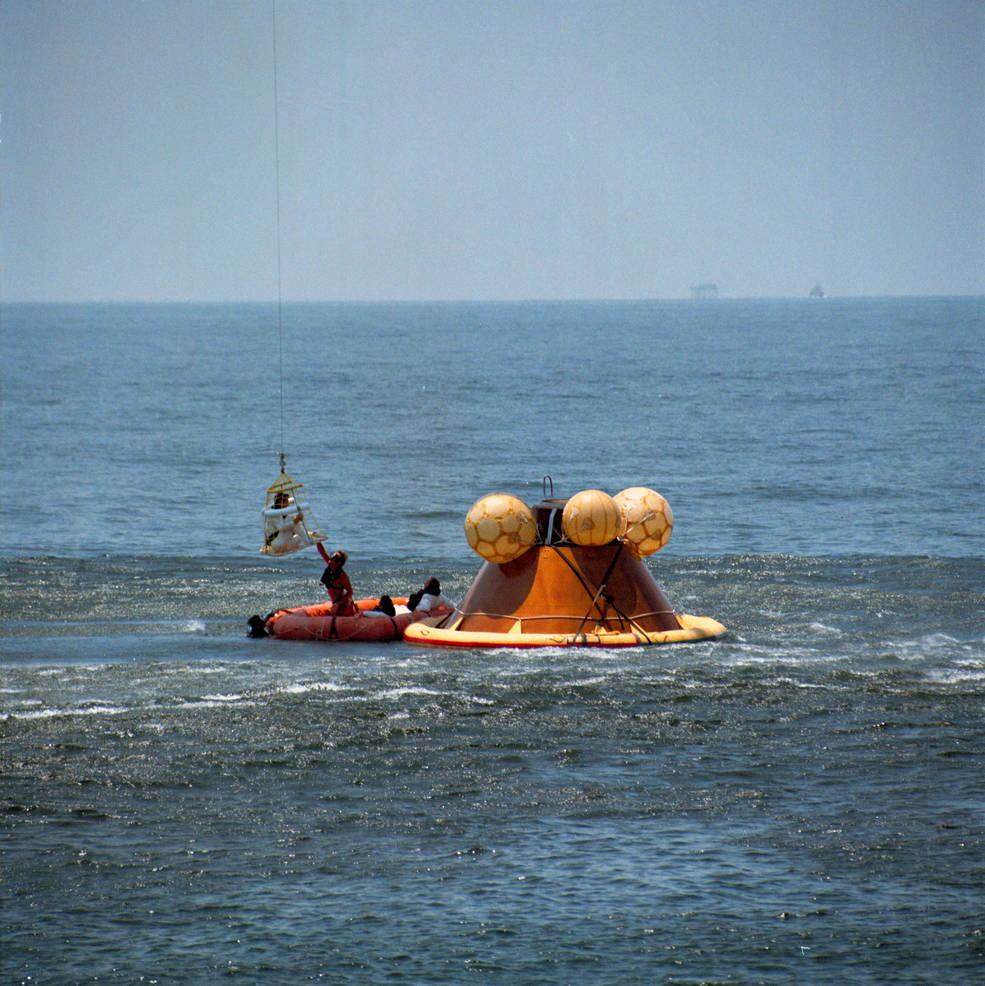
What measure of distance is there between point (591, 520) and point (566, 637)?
1.77 meters

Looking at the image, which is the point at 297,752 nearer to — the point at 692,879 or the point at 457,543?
the point at 692,879

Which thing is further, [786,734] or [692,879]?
[786,734]

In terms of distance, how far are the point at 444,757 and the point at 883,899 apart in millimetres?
5788

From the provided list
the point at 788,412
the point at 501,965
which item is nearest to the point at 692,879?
the point at 501,965

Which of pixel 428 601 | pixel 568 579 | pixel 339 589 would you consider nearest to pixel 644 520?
pixel 568 579

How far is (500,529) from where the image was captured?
75.4 ft

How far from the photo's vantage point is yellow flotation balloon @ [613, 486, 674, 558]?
2338 cm

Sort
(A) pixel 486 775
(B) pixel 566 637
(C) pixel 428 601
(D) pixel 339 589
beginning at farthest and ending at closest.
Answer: (C) pixel 428 601 → (D) pixel 339 589 → (B) pixel 566 637 → (A) pixel 486 775

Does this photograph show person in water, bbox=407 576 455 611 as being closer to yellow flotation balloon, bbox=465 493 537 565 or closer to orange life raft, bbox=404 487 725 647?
orange life raft, bbox=404 487 725 647

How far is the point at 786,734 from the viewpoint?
61.4 ft

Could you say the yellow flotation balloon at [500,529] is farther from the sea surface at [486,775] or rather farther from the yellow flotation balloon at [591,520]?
the sea surface at [486,775]

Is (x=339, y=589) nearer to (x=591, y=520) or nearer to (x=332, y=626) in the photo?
(x=332, y=626)

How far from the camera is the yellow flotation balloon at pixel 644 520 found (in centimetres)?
2338

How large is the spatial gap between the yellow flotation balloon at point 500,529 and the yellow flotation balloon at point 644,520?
1478mm
